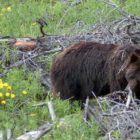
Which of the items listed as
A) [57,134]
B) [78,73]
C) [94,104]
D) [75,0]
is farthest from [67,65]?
[75,0]

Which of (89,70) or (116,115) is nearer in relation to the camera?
(116,115)

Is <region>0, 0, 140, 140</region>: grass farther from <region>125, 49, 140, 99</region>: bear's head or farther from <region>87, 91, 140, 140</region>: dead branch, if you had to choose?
<region>125, 49, 140, 99</region>: bear's head

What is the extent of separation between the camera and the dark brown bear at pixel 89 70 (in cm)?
764

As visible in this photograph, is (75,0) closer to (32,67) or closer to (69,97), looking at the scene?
(32,67)

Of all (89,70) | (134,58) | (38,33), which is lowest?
(89,70)

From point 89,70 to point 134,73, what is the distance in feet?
2.55

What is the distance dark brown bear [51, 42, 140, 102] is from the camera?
7.64 metres

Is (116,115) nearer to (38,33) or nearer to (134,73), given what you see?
(134,73)

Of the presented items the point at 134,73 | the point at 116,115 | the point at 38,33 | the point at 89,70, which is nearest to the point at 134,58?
the point at 134,73

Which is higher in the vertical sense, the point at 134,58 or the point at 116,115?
the point at 134,58

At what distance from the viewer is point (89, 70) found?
7.91 m

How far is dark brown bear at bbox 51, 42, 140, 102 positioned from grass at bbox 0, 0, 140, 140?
0.23 m

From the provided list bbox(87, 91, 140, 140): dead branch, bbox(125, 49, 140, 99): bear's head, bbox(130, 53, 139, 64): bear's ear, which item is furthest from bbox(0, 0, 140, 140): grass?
bbox(130, 53, 139, 64): bear's ear

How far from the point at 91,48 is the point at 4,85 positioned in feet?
4.50
